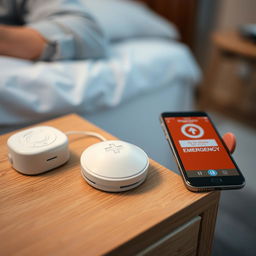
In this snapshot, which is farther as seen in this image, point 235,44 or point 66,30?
point 235,44

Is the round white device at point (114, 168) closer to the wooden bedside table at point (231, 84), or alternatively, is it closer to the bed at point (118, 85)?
the bed at point (118, 85)

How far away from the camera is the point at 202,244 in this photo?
46cm

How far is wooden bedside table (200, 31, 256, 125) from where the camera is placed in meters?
1.45

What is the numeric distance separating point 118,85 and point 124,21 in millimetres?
333

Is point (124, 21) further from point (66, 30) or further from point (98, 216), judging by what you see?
point (98, 216)

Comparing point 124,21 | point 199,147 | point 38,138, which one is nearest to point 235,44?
point 124,21

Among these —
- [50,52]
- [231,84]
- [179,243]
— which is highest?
[50,52]

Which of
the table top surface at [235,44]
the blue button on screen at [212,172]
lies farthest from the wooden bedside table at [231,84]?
the blue button on screen at [212,172]

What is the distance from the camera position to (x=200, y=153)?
0.47 metres

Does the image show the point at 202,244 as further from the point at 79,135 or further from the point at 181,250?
the point at 79,135

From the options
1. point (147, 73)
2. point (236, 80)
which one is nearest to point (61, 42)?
point (147, 73)

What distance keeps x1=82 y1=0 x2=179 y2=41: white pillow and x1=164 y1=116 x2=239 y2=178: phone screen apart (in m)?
0.55

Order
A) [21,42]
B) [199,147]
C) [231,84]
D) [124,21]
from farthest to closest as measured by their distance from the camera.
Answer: [231,84] < [124,21] < [21,42] < [199,147]

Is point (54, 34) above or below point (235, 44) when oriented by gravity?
above
